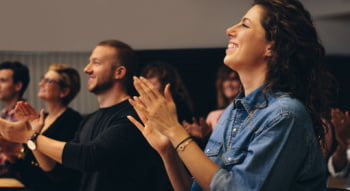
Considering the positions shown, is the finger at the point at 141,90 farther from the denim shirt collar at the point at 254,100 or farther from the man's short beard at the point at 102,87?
the man's short beard at the point at 102,87

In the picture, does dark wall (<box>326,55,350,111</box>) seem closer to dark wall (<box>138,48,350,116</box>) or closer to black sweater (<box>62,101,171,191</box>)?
dark wall (<box>138,48,350,116</box>)

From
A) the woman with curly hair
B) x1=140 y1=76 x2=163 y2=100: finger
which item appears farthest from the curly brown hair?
x1=140 y1=76 x2=163 y2=100: finger

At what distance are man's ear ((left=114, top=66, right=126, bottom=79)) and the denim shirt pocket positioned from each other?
1.04 metres

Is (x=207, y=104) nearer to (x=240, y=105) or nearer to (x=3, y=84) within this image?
(x=3, y=84)

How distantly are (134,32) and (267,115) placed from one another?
3246mm

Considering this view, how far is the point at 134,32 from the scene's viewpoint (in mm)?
4215

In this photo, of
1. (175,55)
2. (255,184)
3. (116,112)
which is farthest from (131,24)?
(255,184)

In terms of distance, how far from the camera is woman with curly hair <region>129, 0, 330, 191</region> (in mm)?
1058

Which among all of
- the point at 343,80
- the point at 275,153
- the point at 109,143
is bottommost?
the point at 343,80

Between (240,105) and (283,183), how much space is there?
307mm

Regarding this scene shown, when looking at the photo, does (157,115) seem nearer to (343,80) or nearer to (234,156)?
(234,156)

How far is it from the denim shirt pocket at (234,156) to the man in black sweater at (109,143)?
775 mm

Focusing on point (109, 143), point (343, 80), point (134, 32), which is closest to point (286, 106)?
point (109, 143)

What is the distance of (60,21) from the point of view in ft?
13.4
